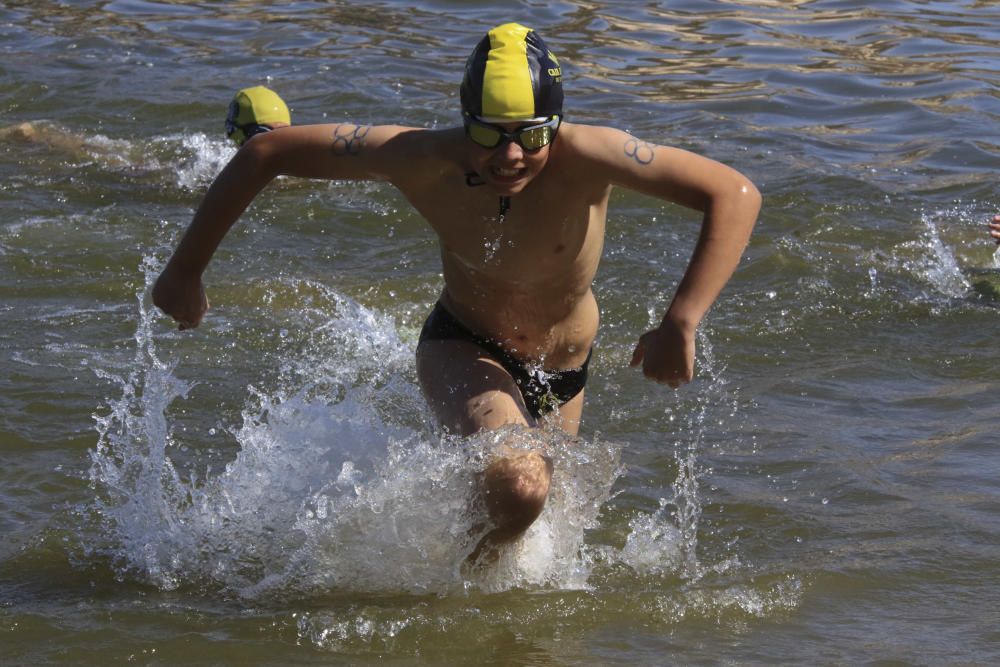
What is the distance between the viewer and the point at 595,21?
51.6 feet

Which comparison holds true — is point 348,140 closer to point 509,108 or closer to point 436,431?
point 509,108

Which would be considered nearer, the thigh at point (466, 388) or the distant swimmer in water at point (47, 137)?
the thigh at point (466, 388)

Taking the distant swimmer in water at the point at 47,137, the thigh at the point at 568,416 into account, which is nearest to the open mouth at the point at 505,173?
the thigh at the point at 568,416

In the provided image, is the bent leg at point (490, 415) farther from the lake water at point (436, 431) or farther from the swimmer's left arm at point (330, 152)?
the swimmer's left arm at point (330, 152)

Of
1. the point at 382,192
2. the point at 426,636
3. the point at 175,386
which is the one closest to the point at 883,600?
the point at 426,636

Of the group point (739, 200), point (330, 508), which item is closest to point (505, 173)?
point (739, 200)

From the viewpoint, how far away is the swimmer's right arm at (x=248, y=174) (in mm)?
4477

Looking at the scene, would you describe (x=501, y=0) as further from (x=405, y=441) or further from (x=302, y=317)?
(x=405, y=441)

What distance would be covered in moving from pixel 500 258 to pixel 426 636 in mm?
1189

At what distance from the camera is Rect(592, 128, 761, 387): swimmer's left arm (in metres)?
4.00

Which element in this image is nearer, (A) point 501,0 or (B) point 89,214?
(B) point 89,214

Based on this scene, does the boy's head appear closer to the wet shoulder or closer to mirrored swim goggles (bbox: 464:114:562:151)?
mirrored swim goggles (bbox: 464:114:562:151)

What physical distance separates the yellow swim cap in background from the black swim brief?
363 centimetres

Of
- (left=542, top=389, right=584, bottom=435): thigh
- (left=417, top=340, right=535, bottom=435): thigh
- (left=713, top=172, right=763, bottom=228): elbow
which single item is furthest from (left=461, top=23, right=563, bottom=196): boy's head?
(left=542, top=389, right=584, bottom=435): thigh
